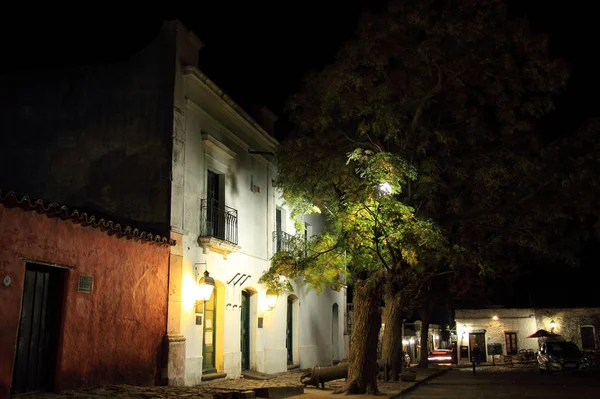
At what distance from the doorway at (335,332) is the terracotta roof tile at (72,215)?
14.3 metres

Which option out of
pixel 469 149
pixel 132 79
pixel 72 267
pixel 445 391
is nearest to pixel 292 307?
pixel 445 391

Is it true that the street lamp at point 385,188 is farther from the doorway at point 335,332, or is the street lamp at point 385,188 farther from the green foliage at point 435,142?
the doorway at point 335,332

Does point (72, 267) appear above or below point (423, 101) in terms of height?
below

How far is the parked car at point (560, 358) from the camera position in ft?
82.2

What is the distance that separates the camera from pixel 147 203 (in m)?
14.2

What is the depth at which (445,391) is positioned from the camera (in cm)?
1678

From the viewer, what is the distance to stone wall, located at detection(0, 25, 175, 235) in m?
14.3

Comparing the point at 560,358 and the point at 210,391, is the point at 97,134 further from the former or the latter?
the point at 560,358

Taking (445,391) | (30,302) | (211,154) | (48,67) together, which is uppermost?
(48,67)

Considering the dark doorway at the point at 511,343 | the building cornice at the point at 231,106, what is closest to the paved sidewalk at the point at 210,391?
the building cornice at the point at 231,106

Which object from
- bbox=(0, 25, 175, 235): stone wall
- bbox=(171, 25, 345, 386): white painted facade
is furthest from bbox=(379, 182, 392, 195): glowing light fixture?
bbox=(0, 25, 175, 235): stone wall

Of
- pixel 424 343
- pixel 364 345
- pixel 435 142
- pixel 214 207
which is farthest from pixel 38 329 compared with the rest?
pixel 424 343

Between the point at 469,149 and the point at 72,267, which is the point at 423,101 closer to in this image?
the point at 469,149

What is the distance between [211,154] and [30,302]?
734cm
